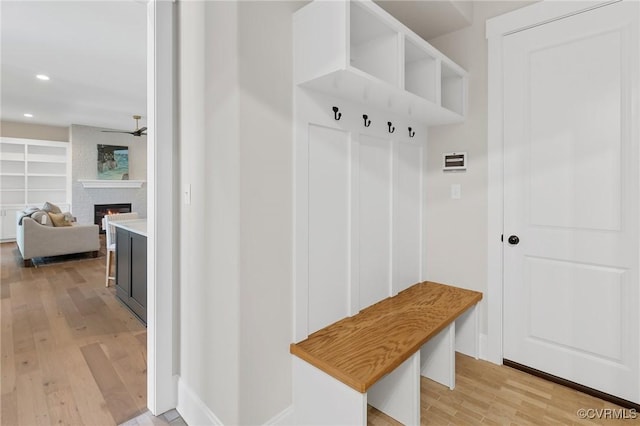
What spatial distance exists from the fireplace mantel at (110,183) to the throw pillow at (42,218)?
8.60 feet

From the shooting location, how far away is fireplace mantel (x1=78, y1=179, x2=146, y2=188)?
785 centimetres

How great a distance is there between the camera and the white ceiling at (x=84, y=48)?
2326mm

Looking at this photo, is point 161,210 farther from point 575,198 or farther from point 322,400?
point 575,198

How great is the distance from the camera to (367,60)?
1849 mm

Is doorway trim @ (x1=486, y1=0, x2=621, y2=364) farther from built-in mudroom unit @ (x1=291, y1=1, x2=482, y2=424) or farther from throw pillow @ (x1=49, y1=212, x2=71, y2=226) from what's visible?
throw pillow @ (x1=49, y1=212, x2=71, y2=226)

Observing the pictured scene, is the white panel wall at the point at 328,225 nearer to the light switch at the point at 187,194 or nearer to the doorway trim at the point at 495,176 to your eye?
the light switch at the point at 187,194

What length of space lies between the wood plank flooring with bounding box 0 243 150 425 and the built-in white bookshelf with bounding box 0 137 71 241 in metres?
4.48

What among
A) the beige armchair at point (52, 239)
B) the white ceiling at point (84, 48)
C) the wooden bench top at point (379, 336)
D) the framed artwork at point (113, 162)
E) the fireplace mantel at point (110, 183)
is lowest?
the wooden bench top at point (379, 336)

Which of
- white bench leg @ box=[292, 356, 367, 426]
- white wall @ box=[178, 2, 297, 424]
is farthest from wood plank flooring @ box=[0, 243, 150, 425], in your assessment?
white bench leg @ box=[292, 356, 367, 426]

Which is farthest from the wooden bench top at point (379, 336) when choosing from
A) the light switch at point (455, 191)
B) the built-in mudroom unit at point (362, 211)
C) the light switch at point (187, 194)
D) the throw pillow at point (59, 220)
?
the throw pillow at point (59, 220)

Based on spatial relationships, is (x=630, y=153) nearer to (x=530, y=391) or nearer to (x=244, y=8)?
(x=530, y=391)

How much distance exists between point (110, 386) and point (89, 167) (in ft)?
24.9

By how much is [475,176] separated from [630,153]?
81cm

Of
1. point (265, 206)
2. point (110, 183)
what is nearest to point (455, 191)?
point (265, 206)
